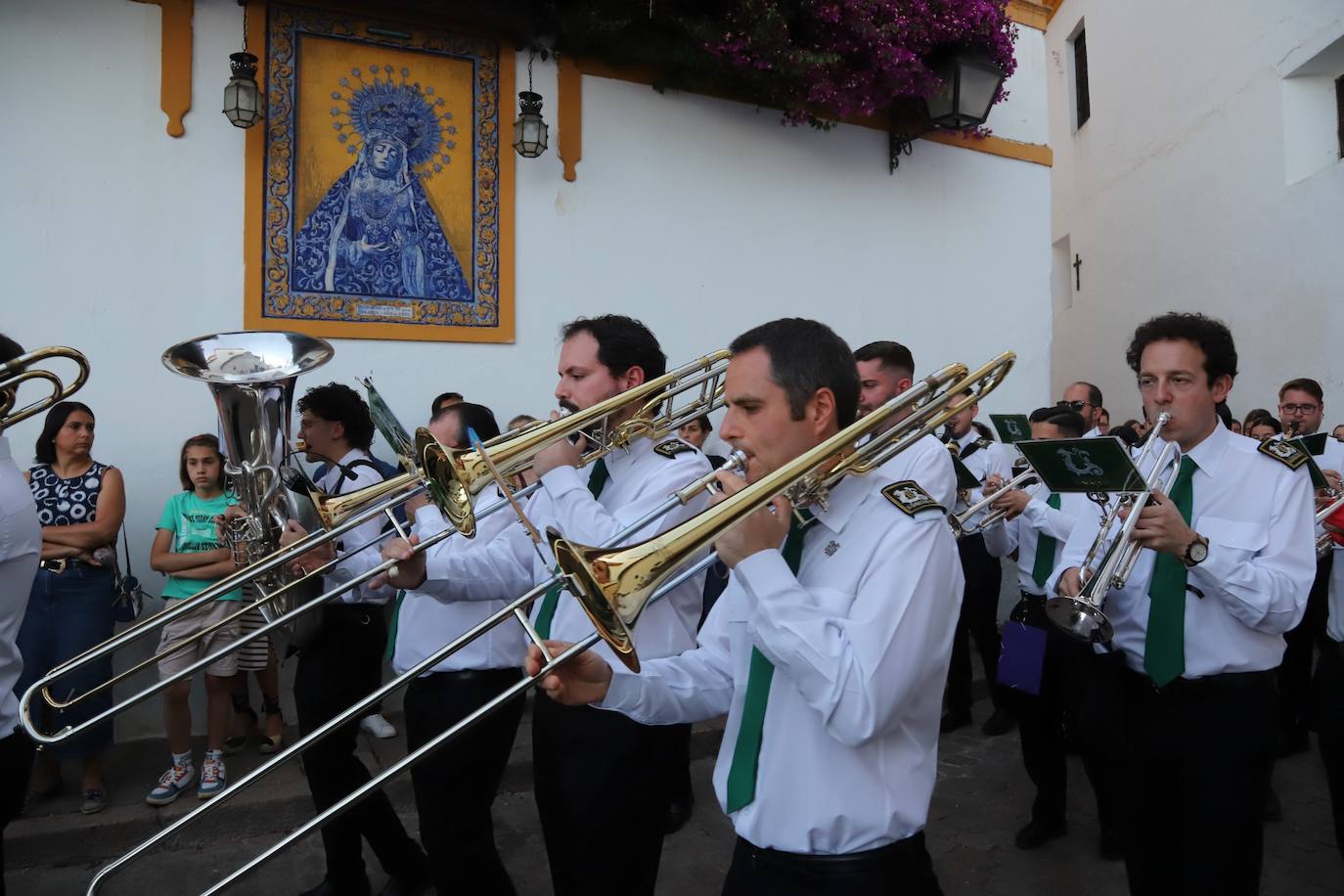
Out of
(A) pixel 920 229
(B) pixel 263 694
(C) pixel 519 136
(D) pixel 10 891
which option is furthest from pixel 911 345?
(D) pixel 10 891

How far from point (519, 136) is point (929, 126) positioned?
319 centimetres

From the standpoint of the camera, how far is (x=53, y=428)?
461 cm

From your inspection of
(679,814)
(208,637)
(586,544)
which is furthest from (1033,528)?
(208,637)

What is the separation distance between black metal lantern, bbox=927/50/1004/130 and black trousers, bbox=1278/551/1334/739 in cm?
379

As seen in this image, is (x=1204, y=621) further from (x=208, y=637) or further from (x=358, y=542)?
(x=208, y=637)

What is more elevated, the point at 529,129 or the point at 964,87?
the point at 964,87

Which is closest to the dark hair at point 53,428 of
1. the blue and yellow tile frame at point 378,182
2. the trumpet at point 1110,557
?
the blue and yellow tile frame at point 378,182

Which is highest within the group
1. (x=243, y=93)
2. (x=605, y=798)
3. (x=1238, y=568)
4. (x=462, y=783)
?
(x=243, y=93)

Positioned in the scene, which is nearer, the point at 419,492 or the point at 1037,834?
the point at 419,492

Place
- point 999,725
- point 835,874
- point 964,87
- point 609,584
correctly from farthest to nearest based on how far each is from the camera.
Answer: point 964,87 < point 999,725 < point 835,874 < point 609,584

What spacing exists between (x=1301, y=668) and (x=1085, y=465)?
4.29 m

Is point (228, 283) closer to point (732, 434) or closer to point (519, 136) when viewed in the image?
point (519, 136)

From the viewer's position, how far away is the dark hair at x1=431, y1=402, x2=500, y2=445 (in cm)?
343

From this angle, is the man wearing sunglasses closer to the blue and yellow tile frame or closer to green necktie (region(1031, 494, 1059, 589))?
green necktie (region(1031, 494, 1059, 589))
